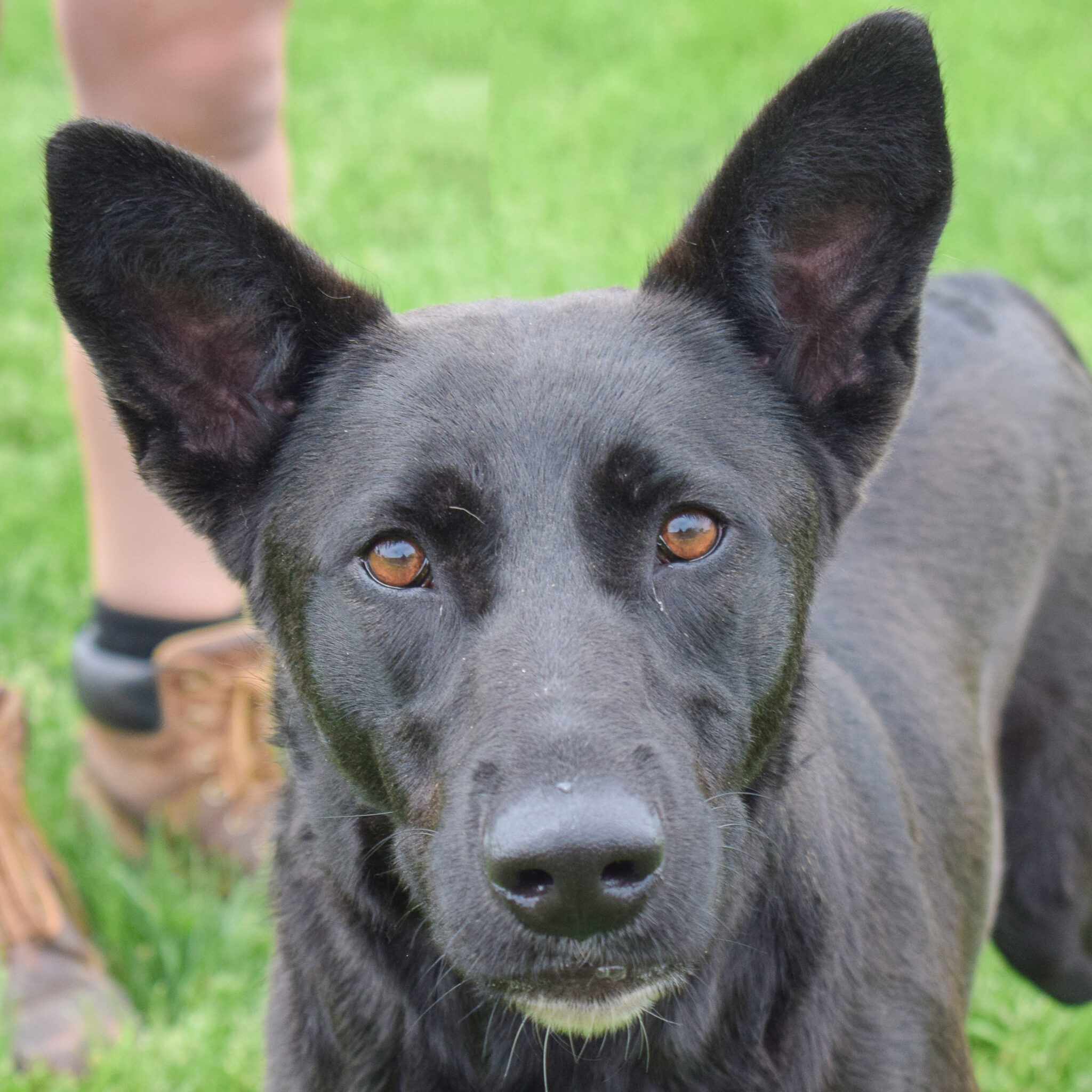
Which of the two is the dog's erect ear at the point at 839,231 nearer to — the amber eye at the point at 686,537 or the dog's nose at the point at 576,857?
the amber eye at the point at 686,537

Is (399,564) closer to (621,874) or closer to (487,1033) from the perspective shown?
Result: (621,874)

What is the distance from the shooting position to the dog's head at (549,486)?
1.98 meters

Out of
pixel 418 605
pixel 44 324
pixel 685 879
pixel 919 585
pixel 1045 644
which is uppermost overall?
pixel 418 605

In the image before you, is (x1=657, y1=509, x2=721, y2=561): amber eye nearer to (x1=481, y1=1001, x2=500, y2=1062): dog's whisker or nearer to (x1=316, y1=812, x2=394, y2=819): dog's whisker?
(x1=316, y1=812, x2=394, y2=819): dog's whisker

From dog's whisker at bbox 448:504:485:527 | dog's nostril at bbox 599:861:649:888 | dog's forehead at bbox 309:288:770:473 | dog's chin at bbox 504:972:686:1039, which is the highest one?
dog's forehead at bbox 309:288:770:473

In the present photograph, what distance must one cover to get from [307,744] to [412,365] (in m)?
0.68

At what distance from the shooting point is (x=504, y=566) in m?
2.12

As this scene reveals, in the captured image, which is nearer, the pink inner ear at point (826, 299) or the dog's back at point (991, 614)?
the pink inner ear at point (826, 299)

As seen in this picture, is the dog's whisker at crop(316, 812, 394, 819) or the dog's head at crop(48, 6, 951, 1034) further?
the dog's whisker at crop(316, 812, 394, 819)

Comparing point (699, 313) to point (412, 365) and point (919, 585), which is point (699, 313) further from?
point (919, 585)

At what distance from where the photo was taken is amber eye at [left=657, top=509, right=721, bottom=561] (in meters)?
2.18

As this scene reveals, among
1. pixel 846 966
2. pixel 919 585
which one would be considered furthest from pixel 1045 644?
pixel 846 966

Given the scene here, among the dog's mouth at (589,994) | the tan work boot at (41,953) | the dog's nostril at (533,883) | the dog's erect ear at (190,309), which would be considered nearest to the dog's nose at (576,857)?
the dog's nostril at (533,883)

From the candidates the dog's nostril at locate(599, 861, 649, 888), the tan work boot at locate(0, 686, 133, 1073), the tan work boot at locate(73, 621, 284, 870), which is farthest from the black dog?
the tan work boot at locate(73, 621, 284, 870)
